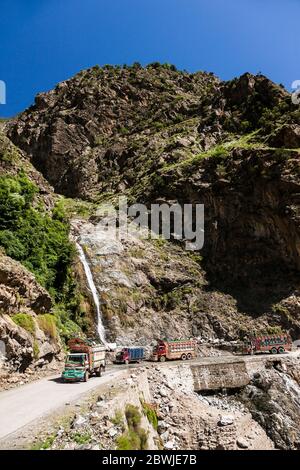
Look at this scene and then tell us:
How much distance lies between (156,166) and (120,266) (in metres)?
26.6

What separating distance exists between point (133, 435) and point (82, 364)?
10.3 meters

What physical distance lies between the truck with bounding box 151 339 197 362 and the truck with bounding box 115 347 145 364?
1.29 metres

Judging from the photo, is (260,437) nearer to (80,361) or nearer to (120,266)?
(80,361)

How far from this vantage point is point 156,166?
6938 cm

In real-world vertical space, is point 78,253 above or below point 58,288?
above

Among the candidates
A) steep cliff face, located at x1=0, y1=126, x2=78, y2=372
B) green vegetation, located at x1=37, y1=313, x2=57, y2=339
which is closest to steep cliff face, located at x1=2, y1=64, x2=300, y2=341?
steep cliff face, located at x1=0, y1=126, x2=78, y2=372

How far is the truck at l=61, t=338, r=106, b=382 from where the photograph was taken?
22.9 meters

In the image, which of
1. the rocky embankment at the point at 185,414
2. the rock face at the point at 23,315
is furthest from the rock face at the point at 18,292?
the rocky embankment at the point at 185,414

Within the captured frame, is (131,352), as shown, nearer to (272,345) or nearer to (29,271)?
(29,271)

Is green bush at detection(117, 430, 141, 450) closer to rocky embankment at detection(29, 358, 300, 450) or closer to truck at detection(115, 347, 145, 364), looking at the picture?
rocky embankment at detection(29, 358, 300, 450)

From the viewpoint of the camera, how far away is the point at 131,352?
3444cm

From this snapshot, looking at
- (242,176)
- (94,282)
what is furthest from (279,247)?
(94,282)

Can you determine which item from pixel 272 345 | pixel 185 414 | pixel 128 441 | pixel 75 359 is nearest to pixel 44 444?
pixel 128 441

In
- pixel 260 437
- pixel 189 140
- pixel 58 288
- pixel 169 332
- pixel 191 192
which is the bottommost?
pixel 260 437
